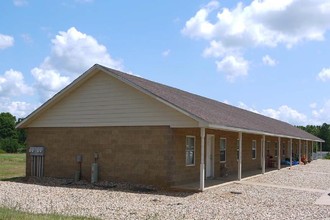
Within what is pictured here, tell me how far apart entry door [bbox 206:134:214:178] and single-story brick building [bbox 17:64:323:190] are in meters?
0.02

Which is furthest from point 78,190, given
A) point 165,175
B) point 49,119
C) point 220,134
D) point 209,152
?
point 220,134

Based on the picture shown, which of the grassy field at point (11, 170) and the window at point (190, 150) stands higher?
the window at point (190, 150)

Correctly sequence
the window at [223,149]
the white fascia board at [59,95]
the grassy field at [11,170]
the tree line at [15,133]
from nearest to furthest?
the white fascia board at [59,95]
the window at [223,149]
the grassy field at [11,170]
the tree line at [15,133]

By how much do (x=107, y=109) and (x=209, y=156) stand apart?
5327 millimetres

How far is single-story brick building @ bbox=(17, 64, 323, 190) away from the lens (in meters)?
16.3

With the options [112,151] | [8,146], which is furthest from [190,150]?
[8,146]

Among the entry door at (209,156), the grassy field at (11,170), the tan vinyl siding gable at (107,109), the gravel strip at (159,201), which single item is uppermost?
the tan vinyl siding gable at (107,109)

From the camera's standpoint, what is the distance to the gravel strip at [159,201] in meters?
11.0

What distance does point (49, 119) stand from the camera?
20.0 m

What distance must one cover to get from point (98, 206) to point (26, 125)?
10.2 m

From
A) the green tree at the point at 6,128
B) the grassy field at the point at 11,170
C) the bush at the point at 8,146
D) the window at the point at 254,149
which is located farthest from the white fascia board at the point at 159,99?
the green tree at the point at 6,128

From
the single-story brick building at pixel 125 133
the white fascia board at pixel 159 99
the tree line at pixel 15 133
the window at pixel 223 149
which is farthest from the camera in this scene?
the tree line at pixel 15 133

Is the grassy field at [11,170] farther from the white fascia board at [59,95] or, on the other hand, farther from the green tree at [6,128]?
the green tree at [6,128]

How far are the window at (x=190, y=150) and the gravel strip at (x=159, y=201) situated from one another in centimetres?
187
